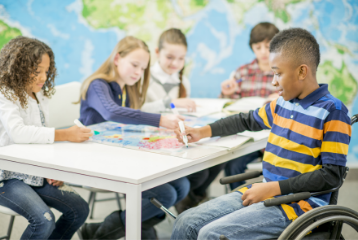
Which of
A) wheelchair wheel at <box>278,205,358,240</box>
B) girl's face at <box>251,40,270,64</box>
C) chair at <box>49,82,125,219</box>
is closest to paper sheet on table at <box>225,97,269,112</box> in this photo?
girl's face at <box>251,40,270,64</box>

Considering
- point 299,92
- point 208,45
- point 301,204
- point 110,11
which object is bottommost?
point 301,204

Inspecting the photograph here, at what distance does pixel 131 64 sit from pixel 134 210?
0.99 meters

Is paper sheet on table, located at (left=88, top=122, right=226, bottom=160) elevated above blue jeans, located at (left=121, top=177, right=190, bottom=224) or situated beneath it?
elevated above

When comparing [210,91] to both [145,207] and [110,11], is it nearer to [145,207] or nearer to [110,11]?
[110,11]

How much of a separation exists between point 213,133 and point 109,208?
1.21 metres

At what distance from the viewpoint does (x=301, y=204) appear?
3.09ft

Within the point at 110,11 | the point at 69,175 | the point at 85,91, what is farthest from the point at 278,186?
the point at 110,11

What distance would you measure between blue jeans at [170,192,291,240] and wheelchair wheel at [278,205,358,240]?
0.30 feet

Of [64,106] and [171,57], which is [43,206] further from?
[171,57]

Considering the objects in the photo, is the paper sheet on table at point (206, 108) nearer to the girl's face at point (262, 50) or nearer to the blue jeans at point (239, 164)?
the blue jeans at point (239, 164)

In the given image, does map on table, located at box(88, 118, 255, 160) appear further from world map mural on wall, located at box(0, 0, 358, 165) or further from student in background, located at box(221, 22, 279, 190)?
world map mural on wall, located at box(0, 0, 358, 165)

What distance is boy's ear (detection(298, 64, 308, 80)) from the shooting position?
100cm

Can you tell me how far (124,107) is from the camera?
1454 mm

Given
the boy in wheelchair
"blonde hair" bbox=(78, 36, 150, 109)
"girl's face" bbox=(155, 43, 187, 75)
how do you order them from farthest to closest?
"girl's face" bbox=(155, 43, 187, 75) → "blonde hair" bbox=(78, 36, 150, 109) → the boy in wheelchair
